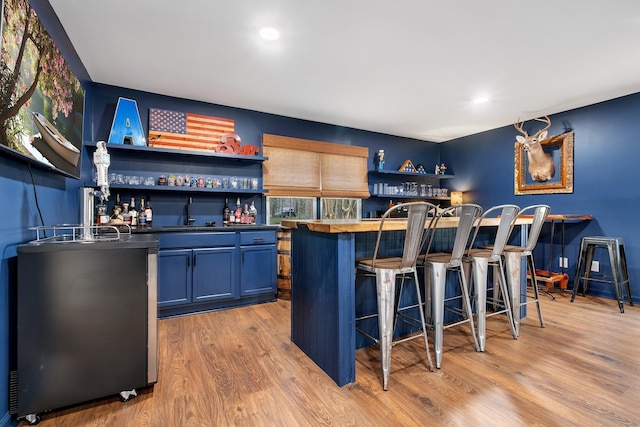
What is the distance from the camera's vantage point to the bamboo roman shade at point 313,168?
4.34 m

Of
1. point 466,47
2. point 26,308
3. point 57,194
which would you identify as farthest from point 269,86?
point 26,308

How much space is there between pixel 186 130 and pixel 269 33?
1892 millimetres

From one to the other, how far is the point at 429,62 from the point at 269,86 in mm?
1672

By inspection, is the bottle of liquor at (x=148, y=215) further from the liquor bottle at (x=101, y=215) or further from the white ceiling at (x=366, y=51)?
the white ceiling at (x=366, y=51)

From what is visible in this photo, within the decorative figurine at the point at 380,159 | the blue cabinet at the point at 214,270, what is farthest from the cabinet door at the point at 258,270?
the decorative figurine at the point at 380,159

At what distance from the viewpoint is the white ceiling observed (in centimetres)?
211

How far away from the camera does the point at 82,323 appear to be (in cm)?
157

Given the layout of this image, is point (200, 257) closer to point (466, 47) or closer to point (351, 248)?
point (351, 248)

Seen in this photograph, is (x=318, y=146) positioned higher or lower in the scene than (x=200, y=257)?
higher

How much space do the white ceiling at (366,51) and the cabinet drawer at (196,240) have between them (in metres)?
1.64

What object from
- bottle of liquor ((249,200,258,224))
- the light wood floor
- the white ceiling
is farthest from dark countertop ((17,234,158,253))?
bottle of liquor ((249,200,258,224))

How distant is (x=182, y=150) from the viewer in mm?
3479

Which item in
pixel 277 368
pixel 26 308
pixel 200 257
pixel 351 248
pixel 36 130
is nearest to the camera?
pixel 26 308

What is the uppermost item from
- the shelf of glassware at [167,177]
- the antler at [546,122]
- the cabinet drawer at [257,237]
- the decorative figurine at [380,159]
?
the antler at [546,122]
